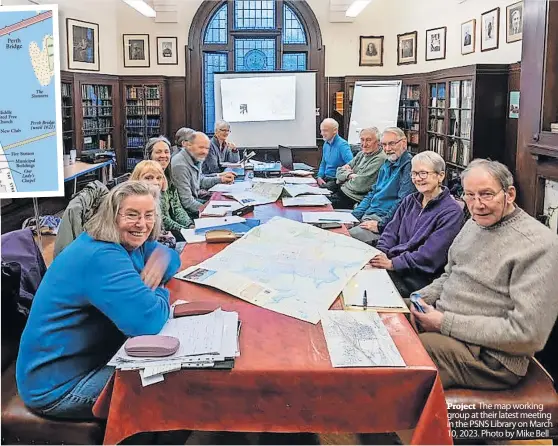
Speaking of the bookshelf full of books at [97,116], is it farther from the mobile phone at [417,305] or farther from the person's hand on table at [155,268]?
the mobile phone at [417,305]

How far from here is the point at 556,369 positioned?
2.27 meters

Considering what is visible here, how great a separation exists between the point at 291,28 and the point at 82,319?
378 inches

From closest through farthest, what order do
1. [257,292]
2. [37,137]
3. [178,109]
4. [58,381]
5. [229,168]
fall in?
[37,137]
[58,381]
[257,292]
[229,168]
[178,109]

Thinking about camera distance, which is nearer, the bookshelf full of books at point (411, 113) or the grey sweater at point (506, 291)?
the grey sweater at point (506, 291)

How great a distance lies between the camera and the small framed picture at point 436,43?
885cm

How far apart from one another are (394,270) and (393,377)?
142 centimetres

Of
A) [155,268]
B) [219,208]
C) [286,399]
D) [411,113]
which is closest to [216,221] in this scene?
[219,208]

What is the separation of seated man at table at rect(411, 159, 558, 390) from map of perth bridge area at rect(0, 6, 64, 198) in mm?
1410

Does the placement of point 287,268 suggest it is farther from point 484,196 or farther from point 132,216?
point 484,196

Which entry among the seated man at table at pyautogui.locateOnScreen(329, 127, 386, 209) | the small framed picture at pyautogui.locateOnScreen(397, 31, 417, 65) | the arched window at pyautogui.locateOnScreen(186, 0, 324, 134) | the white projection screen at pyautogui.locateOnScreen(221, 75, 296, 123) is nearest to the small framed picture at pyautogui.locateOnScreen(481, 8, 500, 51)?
the small framed picture at pyautogui.locateOnScreen(397, 31, 417, 65)

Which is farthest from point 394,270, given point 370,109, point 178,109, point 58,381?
point 178,109

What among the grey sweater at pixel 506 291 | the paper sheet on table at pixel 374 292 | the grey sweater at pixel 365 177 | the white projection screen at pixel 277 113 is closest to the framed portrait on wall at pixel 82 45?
the white projection screen at pixel 277 113

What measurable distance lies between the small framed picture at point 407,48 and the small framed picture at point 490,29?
2.27 meters

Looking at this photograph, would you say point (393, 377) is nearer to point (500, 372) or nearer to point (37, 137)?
point (500, 372)
